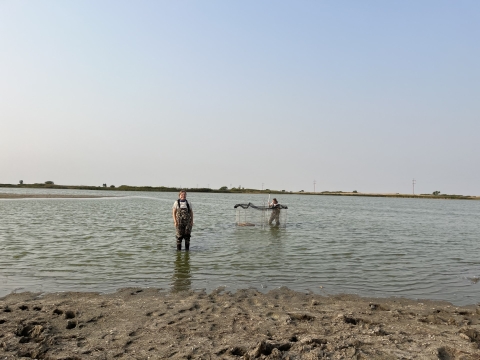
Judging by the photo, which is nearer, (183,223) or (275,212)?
(183,223)

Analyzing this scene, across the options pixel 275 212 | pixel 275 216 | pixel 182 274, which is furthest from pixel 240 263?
pixel 275 216

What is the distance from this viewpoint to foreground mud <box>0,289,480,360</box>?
466cm

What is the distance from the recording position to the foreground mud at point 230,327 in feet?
15.3

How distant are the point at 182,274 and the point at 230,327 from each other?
4620 millimetres

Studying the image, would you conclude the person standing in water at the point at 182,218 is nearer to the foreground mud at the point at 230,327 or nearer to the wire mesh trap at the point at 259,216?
the foreground mud at the point at 230,327

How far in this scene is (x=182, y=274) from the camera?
10.1 m

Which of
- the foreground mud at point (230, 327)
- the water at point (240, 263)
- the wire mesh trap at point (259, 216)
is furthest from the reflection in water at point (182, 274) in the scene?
the wire mesh trap at point (259, 216)

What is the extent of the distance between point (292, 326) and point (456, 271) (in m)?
8.00

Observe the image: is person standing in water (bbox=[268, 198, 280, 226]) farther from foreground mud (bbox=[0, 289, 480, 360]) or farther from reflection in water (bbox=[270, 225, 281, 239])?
foreground mud (bbox=[0, 289, 480, 360])

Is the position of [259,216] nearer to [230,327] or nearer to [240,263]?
[240,263]

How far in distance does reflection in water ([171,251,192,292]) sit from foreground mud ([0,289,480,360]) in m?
0.82

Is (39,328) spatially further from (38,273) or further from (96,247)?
(96,247)

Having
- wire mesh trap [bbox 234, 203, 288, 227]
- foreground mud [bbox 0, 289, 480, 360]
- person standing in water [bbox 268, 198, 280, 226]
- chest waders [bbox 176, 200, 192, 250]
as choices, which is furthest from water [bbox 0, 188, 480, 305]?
wire mesh trap [bbox 234, 203, 288, 227]

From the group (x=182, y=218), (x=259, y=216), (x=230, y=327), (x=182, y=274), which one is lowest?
(x=182, y=274)
